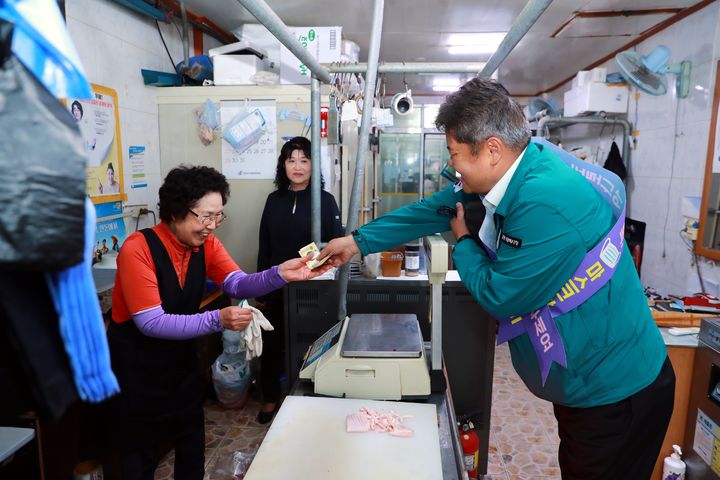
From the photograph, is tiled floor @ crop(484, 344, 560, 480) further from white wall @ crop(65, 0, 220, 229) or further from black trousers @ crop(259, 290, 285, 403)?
white wall @ crop(65, 0, 220, 229)

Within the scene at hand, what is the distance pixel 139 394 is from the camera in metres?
1.53

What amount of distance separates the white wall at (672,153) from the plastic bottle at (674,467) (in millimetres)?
1425

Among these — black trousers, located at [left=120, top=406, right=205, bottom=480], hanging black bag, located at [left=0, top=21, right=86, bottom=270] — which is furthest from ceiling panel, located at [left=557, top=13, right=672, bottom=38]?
hanging black bag, located at [left=0, top=21, right=86, bottom=270]

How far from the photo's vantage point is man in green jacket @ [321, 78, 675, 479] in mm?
1129

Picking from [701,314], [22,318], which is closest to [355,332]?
[22,318]

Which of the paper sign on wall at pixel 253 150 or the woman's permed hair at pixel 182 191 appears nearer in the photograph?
the woman's permed hair at pixel 182 191

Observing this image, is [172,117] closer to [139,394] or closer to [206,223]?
[206,223]

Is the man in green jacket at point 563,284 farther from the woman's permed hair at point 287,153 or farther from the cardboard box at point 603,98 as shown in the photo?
the cardboard box at point 603,98

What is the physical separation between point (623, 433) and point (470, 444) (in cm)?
92

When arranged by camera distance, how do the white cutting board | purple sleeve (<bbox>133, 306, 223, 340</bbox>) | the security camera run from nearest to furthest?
the white cutting board
purple sleeve (<bbox>133, 306, 223, 340</bbox>)
the security camera

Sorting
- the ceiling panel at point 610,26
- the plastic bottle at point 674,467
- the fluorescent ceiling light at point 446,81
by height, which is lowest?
the plastic bottle at point 674,467

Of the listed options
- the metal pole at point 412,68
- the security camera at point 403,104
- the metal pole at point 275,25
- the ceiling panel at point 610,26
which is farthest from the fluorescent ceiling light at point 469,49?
the metal pole at point 275,25

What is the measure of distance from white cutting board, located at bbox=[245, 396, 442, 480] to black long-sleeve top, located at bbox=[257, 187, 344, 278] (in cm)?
143

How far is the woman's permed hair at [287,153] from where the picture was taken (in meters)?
2.60
